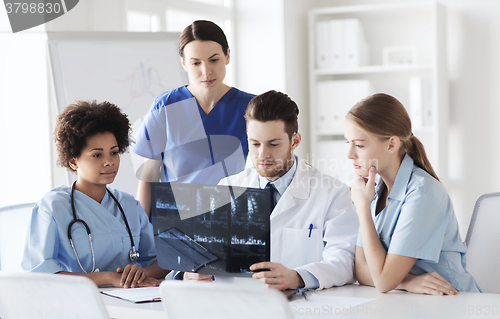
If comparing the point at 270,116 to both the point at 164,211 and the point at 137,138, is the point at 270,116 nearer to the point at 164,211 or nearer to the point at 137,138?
the point at 164,211

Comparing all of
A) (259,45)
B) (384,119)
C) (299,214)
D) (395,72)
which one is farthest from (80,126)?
(395,72)

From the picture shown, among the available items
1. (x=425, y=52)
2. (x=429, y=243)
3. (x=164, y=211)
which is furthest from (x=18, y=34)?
(x=425, y=52)

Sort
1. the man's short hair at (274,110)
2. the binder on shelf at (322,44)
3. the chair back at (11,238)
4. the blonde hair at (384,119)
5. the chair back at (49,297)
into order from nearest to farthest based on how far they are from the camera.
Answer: the chair back at (49,297), the blonde hair at (384,119), the man's short hair at (274,110), the chair back at (11,238), the binder on shelf at (322,44)

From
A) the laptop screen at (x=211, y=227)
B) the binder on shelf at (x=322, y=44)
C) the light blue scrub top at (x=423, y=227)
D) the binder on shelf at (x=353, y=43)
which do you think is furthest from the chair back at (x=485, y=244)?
the binder on shelf at (x=322, y=44)

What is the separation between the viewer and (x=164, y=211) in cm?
137

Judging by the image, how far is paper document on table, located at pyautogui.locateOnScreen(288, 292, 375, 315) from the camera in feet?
3.86

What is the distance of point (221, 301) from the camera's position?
92 centimetres

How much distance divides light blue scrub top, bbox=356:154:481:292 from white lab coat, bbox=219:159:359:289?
6 cm

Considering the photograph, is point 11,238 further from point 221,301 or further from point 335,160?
point 335,160

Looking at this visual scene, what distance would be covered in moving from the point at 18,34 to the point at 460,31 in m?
2.70

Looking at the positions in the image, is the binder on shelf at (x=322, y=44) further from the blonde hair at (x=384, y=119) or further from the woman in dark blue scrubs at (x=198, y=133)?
the blonde hair at (x=384, y=119)

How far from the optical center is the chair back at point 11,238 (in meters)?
1.90

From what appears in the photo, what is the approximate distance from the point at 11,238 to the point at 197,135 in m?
0.80

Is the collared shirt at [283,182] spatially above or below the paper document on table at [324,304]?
above
